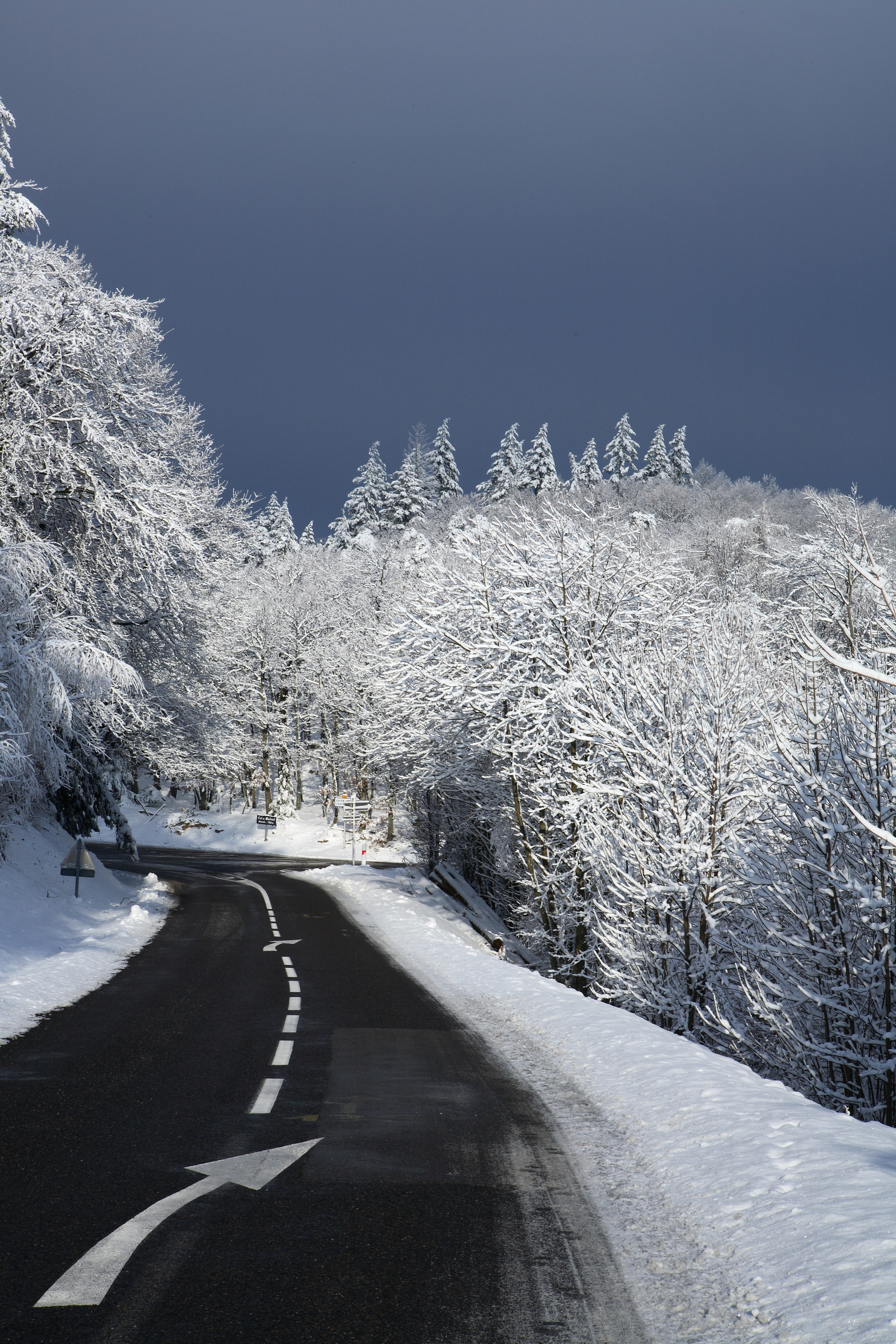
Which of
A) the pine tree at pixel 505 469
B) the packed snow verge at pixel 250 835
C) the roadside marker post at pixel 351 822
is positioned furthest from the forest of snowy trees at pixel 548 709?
the pine tree at pixel 505 469

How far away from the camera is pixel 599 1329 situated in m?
3.64

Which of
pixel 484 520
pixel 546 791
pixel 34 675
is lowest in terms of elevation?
pixel 546 791

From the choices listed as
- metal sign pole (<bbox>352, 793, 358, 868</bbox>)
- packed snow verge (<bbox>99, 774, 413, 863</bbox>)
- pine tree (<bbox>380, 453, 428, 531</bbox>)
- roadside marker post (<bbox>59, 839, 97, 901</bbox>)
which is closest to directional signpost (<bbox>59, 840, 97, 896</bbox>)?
roadside marker post (<bbox>59, 839, 97, 901</bbox>)

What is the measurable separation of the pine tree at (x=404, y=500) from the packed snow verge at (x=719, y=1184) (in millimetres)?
90522

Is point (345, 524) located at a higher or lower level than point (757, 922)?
higher

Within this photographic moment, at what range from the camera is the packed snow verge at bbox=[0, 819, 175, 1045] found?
11195mm

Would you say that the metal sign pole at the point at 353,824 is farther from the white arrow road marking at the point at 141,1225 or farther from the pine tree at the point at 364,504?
the pine tree at the point at 364,504

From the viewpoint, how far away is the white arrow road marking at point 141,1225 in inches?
145

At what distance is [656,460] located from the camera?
128 m

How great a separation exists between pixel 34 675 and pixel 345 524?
89283 millimetres

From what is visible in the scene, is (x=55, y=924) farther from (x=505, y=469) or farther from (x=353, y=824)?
(x=505, y=469)

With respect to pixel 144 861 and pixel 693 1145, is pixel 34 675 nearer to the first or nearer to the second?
pixel 693 1145

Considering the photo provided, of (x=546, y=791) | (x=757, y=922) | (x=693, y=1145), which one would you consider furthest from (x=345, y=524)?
(x=693, y=1145)

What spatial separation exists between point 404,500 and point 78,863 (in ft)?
271
